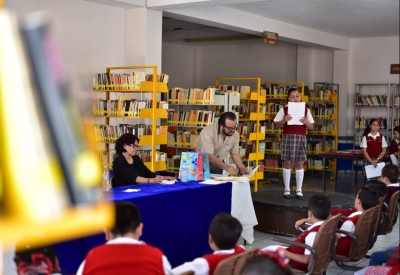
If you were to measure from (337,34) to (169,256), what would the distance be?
1061 centimetres

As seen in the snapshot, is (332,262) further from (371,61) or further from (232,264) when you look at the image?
(371,61)

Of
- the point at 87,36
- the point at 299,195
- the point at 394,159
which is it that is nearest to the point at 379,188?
the point at 299,195

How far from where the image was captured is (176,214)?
195 inches

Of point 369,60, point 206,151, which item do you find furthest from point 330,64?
point 206,151

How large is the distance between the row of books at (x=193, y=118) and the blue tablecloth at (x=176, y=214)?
3.50 meters

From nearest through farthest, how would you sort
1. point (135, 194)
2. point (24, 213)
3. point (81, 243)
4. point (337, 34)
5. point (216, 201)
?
point (24, 213)
point (81, 243)
point (135, 194)
point (216, 201)
point (337, 34)

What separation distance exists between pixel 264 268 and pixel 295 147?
226 inches

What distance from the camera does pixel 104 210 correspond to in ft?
2.42

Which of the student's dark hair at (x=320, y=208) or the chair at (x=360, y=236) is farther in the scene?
the chair at (x=360, y=236)

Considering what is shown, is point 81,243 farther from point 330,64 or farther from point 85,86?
point 330,64

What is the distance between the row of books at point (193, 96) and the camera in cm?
908

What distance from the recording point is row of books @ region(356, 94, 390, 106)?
14.4 metres

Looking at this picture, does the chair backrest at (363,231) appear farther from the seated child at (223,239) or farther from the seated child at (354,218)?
the seated child at (223,239)

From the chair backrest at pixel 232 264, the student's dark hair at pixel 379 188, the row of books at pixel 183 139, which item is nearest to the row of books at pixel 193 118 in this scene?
the row of books at pixel 183 139
